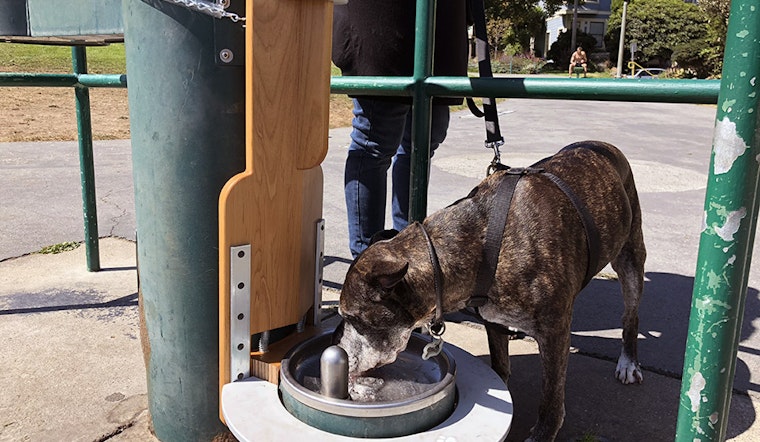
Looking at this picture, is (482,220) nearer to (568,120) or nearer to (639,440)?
(639,440)

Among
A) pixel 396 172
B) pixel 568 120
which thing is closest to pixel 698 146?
pixel 568 120

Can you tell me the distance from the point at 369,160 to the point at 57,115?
13011 millimetres

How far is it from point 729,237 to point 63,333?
3.02 metres

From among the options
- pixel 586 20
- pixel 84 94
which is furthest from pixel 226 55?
pixel 586 20

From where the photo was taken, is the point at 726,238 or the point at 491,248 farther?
the point at 491,248

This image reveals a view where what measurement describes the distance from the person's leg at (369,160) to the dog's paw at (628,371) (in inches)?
51.6

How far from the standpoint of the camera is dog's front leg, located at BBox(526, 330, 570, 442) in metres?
2.27

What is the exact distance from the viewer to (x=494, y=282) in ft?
7.28

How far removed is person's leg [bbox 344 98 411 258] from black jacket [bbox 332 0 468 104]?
19 cm

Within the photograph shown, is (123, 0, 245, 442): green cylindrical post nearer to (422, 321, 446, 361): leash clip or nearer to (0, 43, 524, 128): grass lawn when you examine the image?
(422, 321, 446, 361): leash clip

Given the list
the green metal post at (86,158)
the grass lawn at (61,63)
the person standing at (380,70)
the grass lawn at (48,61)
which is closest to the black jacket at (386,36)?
the person standing at (380,70)

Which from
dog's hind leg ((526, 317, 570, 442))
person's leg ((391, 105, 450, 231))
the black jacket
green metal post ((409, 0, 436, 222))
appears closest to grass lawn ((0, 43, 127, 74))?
person's leg ((391, 105, 450, 231))

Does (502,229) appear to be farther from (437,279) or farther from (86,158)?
(86,158)

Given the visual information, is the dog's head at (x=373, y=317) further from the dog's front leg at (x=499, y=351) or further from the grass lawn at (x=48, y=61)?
the grass lawn at (x=48, y=61)
